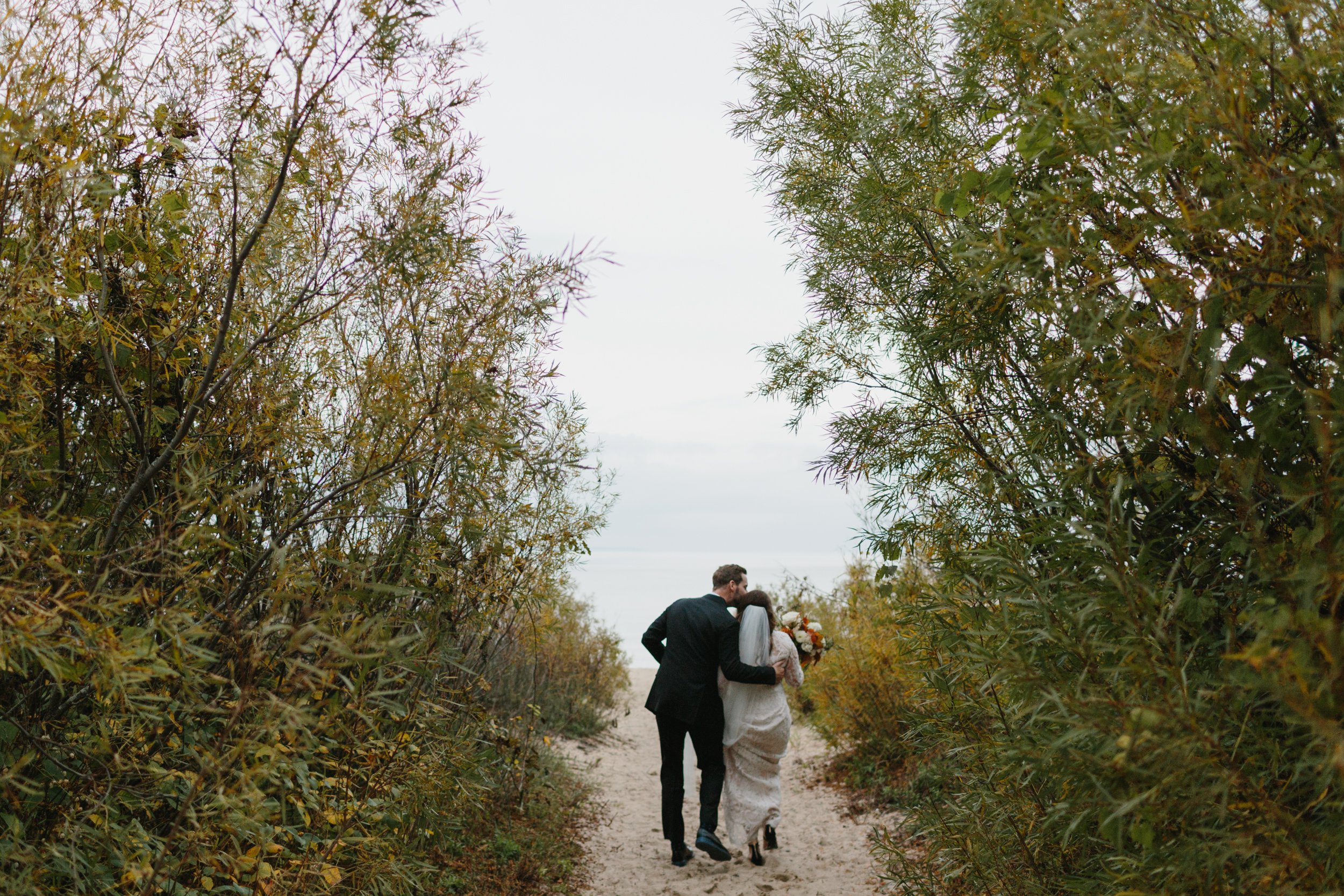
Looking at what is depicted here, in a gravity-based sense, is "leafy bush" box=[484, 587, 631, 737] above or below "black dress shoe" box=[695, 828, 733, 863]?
above

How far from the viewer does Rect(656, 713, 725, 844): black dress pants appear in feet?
19.8

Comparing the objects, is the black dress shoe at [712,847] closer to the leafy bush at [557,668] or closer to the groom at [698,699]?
the groom at [698,699]

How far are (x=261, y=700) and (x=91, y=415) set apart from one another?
1119 mm

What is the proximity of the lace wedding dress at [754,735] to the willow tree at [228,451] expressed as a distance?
2.67 metres

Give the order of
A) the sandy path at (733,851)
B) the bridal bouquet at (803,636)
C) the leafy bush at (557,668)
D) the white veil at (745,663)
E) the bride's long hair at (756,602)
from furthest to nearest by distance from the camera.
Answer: the leafy bush at (557,668)
the bridal bouquet at (803,636)
the bride's long hair at (756,602)
the white veil at (745,663)
the sandy path at (733,851)

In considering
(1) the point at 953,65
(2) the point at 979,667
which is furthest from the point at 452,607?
(1) the point at 953,65

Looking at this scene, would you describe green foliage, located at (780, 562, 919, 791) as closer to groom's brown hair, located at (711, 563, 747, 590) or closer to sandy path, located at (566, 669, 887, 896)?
sandy path, located at (566, 669, 887, 896)

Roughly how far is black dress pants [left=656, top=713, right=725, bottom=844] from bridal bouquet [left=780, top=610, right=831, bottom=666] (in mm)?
862

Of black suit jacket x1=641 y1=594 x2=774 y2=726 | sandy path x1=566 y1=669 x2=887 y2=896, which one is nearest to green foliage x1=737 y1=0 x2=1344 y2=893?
sandy path x1=566 y1=669 x2=887 y2=896

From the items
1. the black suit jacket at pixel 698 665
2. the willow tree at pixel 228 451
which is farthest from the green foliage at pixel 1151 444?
the black suit jacket at pixel 698 665

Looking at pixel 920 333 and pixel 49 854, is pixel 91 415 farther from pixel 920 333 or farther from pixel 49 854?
pixel 920 333

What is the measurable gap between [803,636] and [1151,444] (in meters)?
4.38

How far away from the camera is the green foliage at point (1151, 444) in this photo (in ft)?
5.91

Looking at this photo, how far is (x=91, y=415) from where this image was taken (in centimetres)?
292
